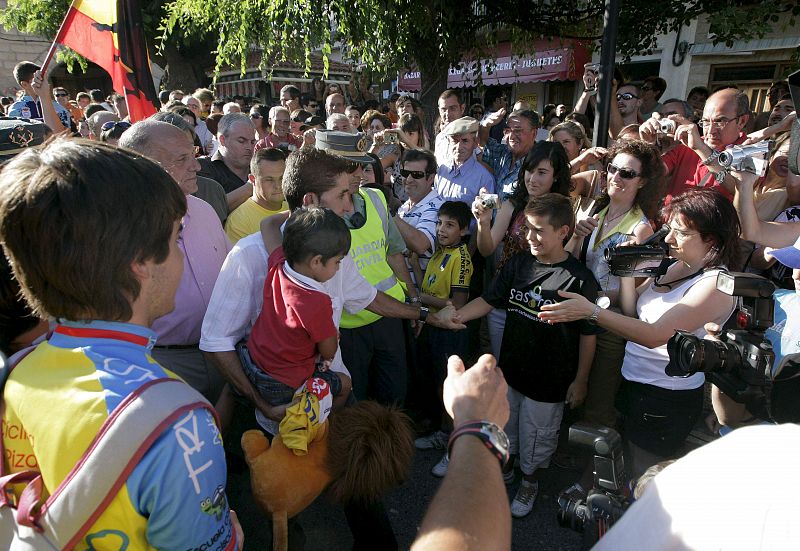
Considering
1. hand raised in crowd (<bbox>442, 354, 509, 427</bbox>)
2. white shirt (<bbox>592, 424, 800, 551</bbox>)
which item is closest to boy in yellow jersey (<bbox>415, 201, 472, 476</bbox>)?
hand raised in crowd (<bbox>442, 354, 509, 427</bbox>)

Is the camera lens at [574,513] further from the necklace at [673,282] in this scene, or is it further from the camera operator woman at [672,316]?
the necklace at [673,282]

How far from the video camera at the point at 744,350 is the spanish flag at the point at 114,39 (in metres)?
5.36

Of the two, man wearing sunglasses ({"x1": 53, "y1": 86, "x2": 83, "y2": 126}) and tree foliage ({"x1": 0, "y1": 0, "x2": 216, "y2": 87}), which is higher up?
tree foliage ({"x1": 0, "y1": 0, "x2": 216, "y2": 87})

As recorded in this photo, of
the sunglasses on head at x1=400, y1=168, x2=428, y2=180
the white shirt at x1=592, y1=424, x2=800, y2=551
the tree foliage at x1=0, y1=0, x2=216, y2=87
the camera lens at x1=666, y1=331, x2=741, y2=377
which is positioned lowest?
Result: the camera lens at x1=666, y1=331, x2=741, y2=377

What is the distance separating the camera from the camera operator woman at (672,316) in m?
2.07

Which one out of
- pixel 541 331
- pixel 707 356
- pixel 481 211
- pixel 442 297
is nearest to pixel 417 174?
pixel 481 211

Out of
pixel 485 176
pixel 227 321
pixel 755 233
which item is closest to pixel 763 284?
pixel 755 233

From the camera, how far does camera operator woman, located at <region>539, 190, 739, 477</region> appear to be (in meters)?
2.07

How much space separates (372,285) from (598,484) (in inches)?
66.3

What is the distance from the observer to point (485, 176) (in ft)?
14.0

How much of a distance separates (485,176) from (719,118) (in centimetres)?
180

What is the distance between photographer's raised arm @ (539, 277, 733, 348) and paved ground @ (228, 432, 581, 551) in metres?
1.19

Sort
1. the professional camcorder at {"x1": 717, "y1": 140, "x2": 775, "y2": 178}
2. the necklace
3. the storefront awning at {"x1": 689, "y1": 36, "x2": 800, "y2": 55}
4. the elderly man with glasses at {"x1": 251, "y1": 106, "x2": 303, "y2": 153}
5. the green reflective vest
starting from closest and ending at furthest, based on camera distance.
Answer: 1. the necklace
2. the professional camcorder at {"x1": 717, "y1": 140, "x2": 775, "y2": 178}
3. the green reflective vest
4. the elderly man with glasses at {"x1": 251, "y1": 106, "x2": 303, "y2": 153}
5. the storefront awning at {"x1": 689, "y1": 36, "x2": 800, "y2": 55}

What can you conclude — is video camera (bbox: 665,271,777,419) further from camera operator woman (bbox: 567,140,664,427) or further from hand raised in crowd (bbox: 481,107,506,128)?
hand raised in crowd (bbox: 481,107,506,128)
